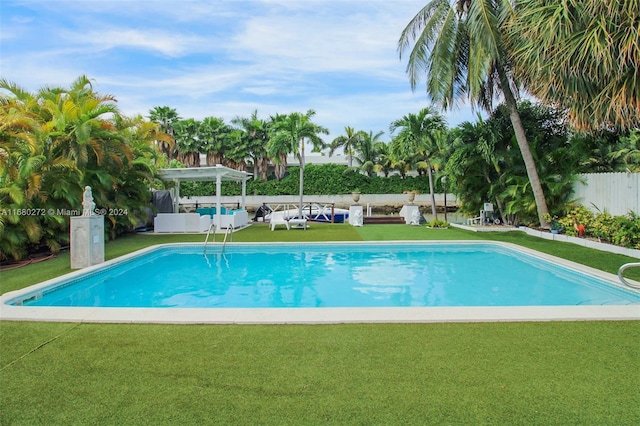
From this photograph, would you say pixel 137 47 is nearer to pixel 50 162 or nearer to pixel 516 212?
pixel 50 162

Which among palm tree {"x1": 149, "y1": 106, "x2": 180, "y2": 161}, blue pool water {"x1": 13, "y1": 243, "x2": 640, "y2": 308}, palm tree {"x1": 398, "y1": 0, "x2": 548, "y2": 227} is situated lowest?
blue pool water {"x1": 13, "y1": 243, "x2": 640, "y2": 308}

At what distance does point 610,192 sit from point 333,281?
959 centimetres

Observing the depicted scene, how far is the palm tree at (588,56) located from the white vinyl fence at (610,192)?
124 inches

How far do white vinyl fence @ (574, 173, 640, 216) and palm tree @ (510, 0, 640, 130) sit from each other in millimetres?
3142

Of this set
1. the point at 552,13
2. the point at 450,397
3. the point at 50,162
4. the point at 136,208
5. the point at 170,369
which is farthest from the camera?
the point at 136,208

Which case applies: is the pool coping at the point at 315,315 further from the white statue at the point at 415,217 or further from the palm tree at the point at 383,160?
the palm tree at the point at 383,160

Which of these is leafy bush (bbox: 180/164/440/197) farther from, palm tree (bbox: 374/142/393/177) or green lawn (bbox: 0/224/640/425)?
green lawn (bbox: 0/224/640/425)

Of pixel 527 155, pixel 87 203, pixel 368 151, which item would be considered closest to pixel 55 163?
pixel 87 203

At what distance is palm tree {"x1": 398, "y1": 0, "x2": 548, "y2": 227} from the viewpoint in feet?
41.0

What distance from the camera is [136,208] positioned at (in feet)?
46.5

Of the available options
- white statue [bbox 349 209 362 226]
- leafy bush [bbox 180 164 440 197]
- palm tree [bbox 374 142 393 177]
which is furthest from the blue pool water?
palm tree [bbox 374 142 393 177]

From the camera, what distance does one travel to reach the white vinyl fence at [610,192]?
36.1 ft

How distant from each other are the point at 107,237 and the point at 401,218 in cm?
1365

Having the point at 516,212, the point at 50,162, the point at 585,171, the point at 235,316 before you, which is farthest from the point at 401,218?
the point at 235,316
